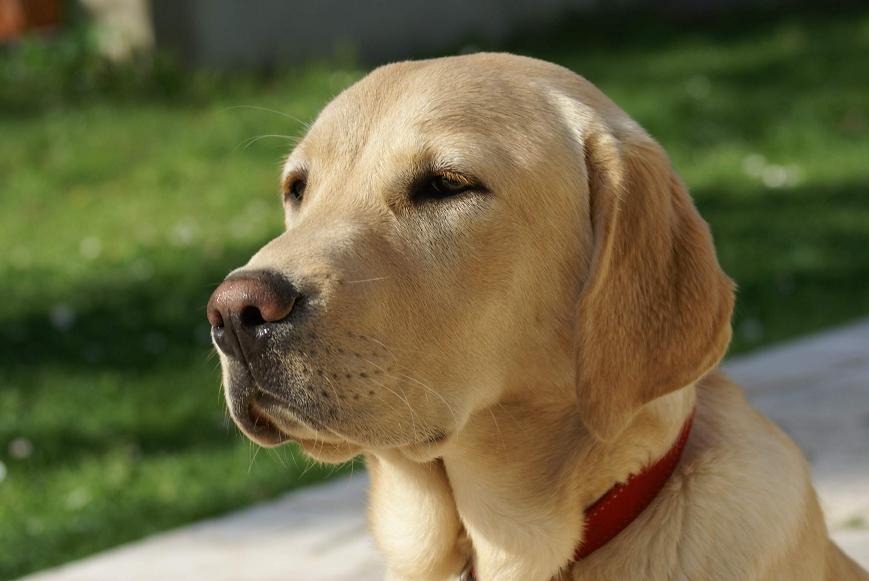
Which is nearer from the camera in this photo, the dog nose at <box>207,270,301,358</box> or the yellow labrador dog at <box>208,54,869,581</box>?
the dog nose at <box>207,270,301,358</box>

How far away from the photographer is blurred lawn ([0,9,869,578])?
609 cm

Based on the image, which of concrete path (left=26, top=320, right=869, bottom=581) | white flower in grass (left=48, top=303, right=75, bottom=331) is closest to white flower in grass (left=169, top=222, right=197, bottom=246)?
white flower in grass (left=48, top=303, right=75, bottom=331)

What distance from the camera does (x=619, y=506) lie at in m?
3.13

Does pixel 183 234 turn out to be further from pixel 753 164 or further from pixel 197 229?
pixel 753 164

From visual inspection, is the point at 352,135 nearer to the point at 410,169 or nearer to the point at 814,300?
the point at 410,169

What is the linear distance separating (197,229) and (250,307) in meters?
7.23

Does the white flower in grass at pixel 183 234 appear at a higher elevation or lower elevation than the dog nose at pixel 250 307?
lower

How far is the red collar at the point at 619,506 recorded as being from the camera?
3127 mm

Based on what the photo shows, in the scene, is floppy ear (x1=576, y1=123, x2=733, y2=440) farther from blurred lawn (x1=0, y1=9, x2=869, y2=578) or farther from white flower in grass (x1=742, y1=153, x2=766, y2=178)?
white flower in grass (x1=742, y1=153, x2=766, y2=178)

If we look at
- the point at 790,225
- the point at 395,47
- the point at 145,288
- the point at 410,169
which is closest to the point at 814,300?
the point at 790,225

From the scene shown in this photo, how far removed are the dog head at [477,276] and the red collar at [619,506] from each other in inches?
7.7

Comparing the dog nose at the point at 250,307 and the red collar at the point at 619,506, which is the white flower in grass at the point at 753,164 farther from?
the dog nose at the point at 250,307

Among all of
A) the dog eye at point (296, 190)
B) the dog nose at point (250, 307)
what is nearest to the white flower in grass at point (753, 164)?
the dog eye at point (296, 190)

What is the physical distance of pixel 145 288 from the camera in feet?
28.6
